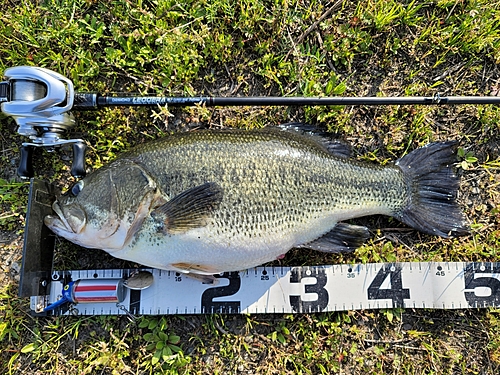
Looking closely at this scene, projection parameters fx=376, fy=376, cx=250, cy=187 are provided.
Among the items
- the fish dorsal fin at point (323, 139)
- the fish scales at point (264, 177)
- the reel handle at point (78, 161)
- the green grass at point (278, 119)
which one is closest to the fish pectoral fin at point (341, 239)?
the fish scales at point (264, 177)

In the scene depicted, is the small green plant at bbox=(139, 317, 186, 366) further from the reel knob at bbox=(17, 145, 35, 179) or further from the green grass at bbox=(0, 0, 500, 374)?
the reel knob at bbox=(17, 145, 35, 179)

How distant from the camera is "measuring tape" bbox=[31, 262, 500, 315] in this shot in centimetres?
321

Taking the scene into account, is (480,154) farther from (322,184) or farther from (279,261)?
(279,261)

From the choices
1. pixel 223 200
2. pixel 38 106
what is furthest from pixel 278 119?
pixel 38 106

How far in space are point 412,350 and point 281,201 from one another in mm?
1847

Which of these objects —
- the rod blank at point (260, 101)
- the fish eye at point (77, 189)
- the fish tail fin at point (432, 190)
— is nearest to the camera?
the fish eye at point (77, 189)

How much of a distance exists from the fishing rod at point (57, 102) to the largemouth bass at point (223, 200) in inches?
11.9

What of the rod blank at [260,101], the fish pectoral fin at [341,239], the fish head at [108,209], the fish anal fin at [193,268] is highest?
the rod blank at [260,101]

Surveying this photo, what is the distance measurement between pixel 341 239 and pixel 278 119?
1198 mm

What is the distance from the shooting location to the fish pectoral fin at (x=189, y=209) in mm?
2709

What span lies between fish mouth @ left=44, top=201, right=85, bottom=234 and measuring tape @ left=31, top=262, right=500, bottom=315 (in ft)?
2.05

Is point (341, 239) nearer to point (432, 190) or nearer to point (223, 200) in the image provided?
point (432, 190)

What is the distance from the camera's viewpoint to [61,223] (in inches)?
109

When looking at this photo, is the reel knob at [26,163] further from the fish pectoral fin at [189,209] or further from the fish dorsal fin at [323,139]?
the fish dorsal fin at [323,139]
